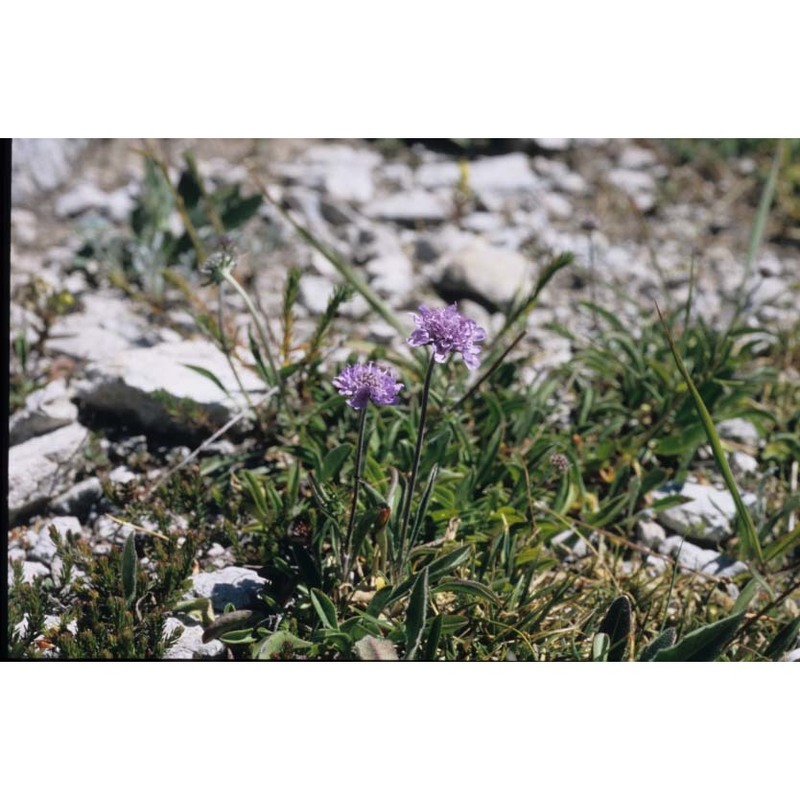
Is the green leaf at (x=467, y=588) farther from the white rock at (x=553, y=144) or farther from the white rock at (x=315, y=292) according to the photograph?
the white rock at (x=553, y=144)

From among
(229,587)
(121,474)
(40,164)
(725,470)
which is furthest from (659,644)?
(40,164)

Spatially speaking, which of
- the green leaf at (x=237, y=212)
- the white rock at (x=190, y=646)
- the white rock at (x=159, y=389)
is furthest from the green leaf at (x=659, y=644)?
the green leaf at (x=237, y=212)

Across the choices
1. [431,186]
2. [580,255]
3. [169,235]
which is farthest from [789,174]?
[169,235]

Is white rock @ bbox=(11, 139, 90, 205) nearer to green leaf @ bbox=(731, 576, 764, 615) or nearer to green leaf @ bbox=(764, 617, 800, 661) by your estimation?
green leaf @ bbox=(731, 576, 764, 615)

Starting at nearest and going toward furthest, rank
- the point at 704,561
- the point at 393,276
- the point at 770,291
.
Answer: the point at 704,561, the point at 393,276, the point at 770,291

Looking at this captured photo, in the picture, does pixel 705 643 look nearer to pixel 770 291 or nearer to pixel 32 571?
pixel 32 571
